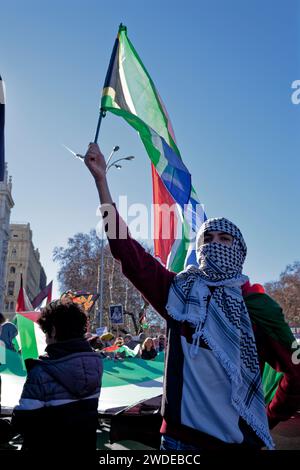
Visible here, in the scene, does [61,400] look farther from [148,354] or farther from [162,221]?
[148,354]

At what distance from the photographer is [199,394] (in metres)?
2.02

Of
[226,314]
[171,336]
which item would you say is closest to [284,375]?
[226,314]

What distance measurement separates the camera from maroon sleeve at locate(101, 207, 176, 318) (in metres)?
2.23

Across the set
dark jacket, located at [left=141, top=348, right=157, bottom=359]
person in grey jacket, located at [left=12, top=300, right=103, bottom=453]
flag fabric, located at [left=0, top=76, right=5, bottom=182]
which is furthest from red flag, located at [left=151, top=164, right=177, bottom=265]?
dark jacket, located at [left=141, top=348, right=157, bottom=359]

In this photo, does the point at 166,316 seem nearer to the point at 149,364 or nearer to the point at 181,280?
the point at 181,280

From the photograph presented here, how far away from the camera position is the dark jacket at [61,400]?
7.66 feet

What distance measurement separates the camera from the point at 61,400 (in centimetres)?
244

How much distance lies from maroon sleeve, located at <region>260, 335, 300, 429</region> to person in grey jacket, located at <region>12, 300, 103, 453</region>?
97 cm

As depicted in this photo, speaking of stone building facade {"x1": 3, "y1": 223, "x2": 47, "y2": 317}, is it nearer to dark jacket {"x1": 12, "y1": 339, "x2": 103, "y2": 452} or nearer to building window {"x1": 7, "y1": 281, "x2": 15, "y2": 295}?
building window {"x1": 7, "y1": 281, "x2": 15, "y2": 295}

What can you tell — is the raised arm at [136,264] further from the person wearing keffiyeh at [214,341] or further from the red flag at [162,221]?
the red flag at [162,221]

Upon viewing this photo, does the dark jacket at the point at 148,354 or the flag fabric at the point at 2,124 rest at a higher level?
the flag fabric at the point at 2,124

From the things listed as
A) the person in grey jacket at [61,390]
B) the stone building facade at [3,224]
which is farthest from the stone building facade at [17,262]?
the person in grey jacket at [61,390]
